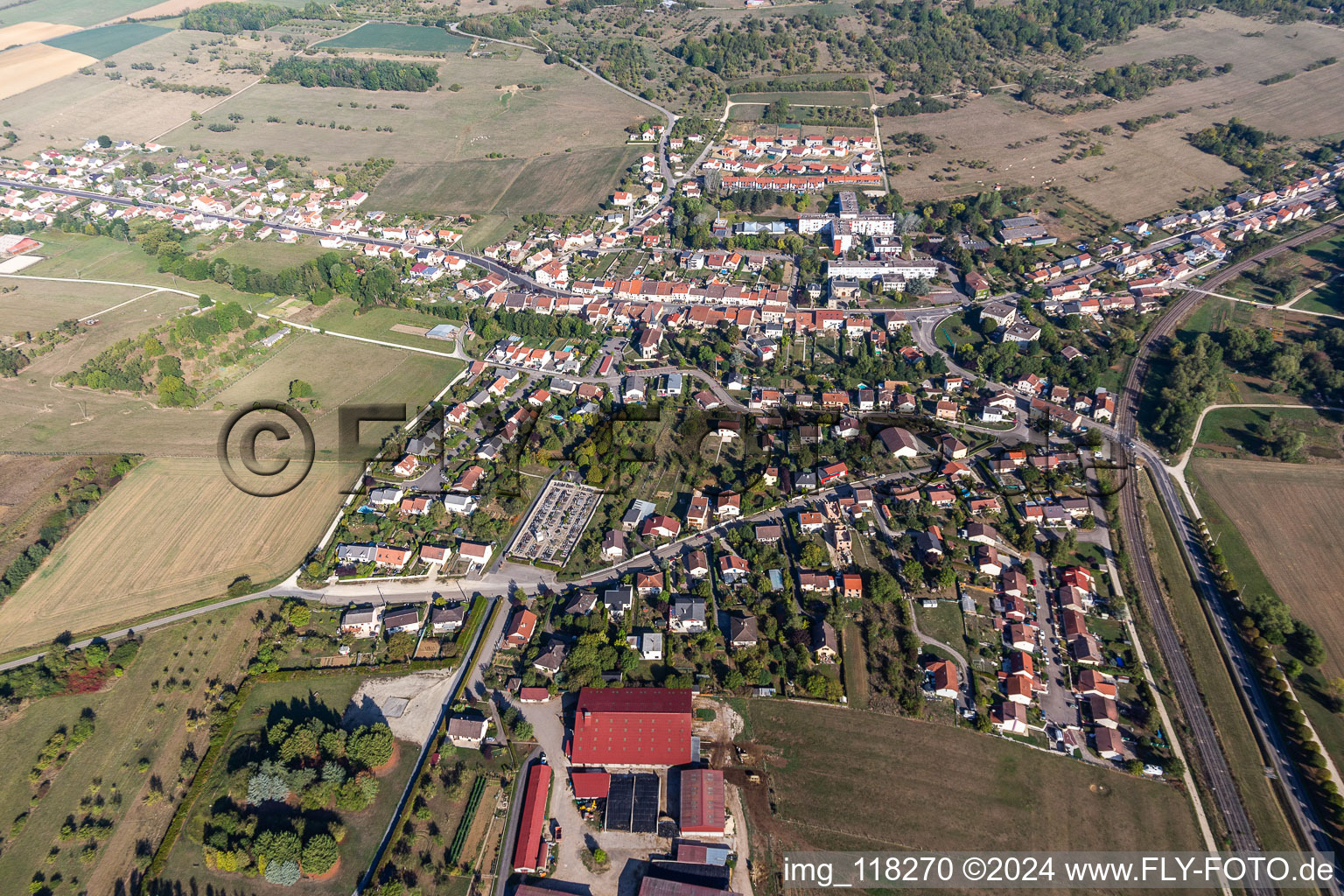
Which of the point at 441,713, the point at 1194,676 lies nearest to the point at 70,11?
the point at 441,713

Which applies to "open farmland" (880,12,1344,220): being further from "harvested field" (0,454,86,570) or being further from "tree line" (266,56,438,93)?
"harvested field" (0,454,86,570)

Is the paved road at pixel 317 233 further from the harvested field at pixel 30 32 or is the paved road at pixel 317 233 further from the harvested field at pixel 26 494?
the harvested field at pixel 30 32

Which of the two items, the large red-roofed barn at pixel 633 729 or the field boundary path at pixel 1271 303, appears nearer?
the large red-roofed barn at pixel 633 729

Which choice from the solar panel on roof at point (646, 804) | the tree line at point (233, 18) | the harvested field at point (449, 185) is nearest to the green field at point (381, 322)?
the harvested field at point (449, 185)

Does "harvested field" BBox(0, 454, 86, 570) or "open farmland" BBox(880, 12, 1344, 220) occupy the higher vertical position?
"open farmland" BBox(880, 12, 1344, 220)

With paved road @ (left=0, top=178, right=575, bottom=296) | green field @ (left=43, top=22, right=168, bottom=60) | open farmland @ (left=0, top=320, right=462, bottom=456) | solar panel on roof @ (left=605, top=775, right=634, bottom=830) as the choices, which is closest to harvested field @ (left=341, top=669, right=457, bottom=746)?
solar panel on roof @ (left=605, top=775, right=634, bottom=830)

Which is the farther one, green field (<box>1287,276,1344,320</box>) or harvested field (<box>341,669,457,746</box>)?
green field (<box>1287,276,1344,320</box>)
